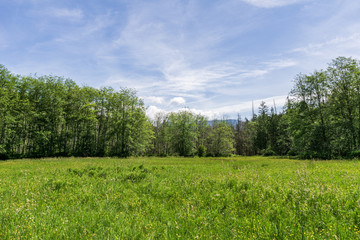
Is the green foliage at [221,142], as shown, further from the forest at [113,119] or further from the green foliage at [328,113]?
the green foliage at [328,113]

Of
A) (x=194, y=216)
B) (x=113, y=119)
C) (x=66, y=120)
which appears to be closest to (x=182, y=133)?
(x=113, y=119)

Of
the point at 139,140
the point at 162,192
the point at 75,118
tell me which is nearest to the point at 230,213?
the point at 162,192

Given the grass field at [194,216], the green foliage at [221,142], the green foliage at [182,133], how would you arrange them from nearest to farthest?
the grass field at [194,216]
the green foliage at [182,133]
the green foliage at [221,142]

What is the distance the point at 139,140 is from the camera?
54.1 metres

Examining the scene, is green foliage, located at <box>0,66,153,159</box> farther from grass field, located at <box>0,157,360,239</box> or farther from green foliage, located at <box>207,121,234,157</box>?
grass field, located at <box>0,157,360,239</box>

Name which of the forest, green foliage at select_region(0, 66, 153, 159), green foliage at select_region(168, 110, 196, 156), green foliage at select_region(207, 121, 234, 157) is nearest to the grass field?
the forest

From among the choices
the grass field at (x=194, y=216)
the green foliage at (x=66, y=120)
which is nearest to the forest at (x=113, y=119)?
the green foliage at (x=66, y=120)

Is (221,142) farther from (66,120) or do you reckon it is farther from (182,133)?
(66,120)

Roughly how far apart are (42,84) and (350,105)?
7091 centimetres

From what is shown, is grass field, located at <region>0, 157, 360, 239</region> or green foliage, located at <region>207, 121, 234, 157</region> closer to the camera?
grass field, located at <region>0, 157, 360, 239</region>

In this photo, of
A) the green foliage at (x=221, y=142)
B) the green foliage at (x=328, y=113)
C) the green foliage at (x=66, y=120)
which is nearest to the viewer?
the green foliage at (x=328, y=113)

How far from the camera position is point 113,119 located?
52812 millimetres

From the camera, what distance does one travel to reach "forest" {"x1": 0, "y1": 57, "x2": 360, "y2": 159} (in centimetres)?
3356

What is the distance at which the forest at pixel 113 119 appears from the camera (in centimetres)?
3356
